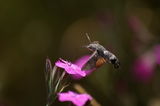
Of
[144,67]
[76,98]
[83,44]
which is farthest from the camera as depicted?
[83,44]

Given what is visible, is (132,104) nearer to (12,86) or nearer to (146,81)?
(146,81)

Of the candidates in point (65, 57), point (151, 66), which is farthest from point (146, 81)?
point (65, 57)

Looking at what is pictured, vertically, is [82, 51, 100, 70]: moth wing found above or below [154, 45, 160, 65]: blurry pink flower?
above

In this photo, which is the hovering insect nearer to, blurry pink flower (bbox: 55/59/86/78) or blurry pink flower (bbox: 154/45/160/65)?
blurry pink flower (bbox: 55/59/86/78)

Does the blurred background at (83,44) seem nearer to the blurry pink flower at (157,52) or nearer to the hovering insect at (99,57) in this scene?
the blurry pink flower at (157,52)

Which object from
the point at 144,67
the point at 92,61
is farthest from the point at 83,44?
the point at 92,61

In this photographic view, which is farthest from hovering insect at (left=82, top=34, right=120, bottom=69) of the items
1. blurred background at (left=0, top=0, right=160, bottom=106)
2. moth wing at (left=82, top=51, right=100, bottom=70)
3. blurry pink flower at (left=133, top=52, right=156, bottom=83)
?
blurry pink flower at (left=133, top=52, right=156, bottom=83)

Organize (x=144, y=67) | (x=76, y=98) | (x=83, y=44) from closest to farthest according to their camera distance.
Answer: (x=76, y=98) → (x=144, y=67) → (x=83, y=44)

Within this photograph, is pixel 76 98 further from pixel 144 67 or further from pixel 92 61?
pixel 144 67

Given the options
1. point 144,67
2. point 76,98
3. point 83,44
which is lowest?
point 144,67

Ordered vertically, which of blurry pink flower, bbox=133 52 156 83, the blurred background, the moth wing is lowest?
blurry pink flower, bbox=133 52 156 83
